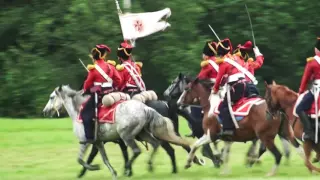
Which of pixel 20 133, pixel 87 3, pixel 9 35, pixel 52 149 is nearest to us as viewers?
pixel 52 149

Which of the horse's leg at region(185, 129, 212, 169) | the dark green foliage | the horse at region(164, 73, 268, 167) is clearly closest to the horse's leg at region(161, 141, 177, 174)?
the horse's leg at region(185, 129, 212, 169)

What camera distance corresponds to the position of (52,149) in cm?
2402

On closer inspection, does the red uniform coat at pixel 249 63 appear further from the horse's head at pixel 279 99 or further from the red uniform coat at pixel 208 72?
the horse's head at pixel 279 99

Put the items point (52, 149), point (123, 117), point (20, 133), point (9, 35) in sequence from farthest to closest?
point (9, 35)
point (20, 133)
point (52, 149)
point (123, 117)

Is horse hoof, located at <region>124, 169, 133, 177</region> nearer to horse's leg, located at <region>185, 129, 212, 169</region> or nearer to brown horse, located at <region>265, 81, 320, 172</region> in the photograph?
horse's leg, located at <region>185, 129, 212, 169</region>

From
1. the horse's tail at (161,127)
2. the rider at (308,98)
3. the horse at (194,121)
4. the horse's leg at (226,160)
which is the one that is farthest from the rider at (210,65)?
the rider at (308,98)

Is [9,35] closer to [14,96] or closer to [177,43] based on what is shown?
[14,96]

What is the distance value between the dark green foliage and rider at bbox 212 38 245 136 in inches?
796

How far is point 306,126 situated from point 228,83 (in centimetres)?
189

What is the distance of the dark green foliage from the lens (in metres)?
39.7

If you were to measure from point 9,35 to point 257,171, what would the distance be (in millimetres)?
27698

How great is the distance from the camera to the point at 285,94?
57.7 feet

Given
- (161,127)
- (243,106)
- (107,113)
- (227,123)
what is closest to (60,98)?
(107,113)

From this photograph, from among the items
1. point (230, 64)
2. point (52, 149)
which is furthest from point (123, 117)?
point (52, 149)
